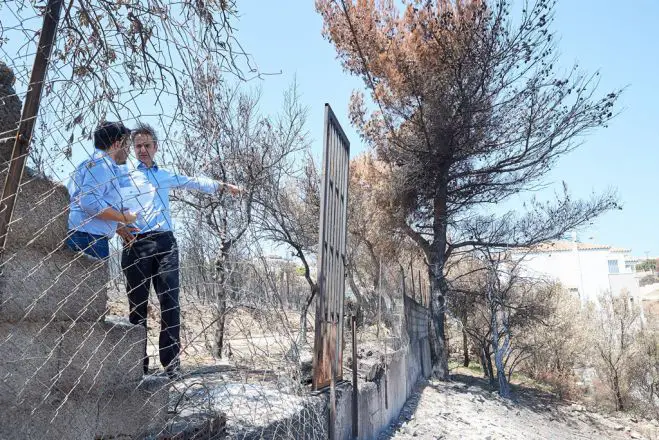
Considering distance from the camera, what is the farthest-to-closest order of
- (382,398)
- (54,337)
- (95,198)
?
(382,398), (95,198), (54,337)

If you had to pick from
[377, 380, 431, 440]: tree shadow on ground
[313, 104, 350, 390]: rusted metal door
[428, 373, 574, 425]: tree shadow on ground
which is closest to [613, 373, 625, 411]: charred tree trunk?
[428, 373, 574, 425]: tree shadow on ground

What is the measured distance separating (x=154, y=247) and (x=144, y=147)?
0.50m

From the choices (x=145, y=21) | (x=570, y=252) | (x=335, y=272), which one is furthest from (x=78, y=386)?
(x=570, y=252)

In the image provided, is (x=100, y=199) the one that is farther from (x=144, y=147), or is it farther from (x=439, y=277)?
(x=439, y=277)

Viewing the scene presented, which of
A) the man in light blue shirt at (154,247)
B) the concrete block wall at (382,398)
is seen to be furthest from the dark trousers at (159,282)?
the concrete block wall at (382,398)

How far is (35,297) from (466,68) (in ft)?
36.4

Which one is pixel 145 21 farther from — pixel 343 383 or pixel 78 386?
pixel 343 383

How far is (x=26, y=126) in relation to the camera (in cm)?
155

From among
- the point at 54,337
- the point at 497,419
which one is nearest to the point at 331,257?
the point at 54,337

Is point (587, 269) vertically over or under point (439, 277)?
over

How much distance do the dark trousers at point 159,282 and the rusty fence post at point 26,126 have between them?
1040mm

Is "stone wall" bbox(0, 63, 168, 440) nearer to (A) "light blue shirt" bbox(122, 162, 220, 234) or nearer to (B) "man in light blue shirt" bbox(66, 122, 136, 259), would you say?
(B) "man in light blue shirt" bbox(66, 122, 136, 259)

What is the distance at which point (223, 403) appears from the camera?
2676 millimetres

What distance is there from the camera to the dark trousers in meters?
2.61
